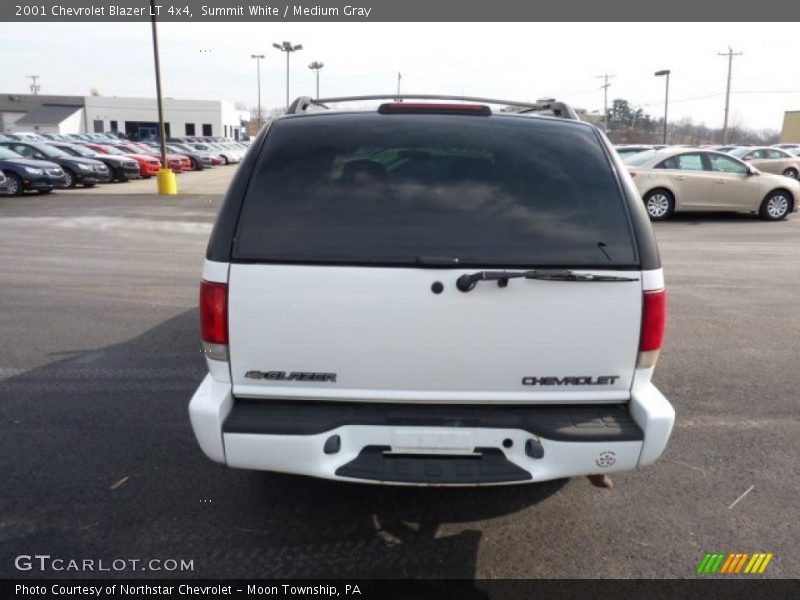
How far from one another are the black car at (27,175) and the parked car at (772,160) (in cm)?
2407

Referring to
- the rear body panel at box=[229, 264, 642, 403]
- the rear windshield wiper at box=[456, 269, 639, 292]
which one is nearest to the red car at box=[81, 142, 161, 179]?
the rear body panel at box=[229, 264, 642, 403]

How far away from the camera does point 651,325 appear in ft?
8.80

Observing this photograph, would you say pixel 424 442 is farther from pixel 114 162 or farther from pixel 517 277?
pixel 114 162

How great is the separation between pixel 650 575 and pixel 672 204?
554 inches

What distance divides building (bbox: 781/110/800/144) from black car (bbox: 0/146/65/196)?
72.0m

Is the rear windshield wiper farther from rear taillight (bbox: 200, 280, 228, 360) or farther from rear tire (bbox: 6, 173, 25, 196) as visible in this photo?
rear tire (bbox: 6, 173, 25, 196)

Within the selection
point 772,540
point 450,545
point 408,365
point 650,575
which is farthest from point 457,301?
point 772,540

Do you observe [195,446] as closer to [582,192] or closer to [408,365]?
[408,365]

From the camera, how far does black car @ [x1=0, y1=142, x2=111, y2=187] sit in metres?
22.3

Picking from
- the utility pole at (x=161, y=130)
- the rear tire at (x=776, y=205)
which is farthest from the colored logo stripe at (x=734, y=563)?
the utility pole at (x=161, y=130)

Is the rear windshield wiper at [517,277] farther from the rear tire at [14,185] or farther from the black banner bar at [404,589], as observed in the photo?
the rear tire at [14,185]

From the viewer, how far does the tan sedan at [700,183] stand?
1502 centimetres

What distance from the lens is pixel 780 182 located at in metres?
15.4

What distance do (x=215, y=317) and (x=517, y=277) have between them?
49.2 inches
